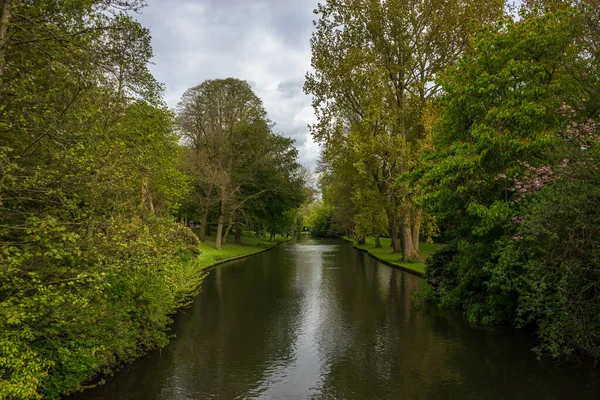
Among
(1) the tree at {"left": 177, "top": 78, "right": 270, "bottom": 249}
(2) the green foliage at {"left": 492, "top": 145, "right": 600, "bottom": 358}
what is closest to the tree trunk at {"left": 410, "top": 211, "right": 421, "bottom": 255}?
(1) the tree at {"left": 177, "top": 78, "right": 270, "bottom": 249}

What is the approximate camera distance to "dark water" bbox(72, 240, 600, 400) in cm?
820

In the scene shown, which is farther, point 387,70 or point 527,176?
point 387,70

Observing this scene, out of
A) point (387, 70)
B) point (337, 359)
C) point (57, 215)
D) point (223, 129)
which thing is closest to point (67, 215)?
point (57, 215)

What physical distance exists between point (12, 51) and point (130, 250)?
453 centimetres

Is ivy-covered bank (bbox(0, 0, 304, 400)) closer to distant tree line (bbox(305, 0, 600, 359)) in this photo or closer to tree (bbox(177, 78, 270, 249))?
distant tree line (bbox(305, 0, 600, 359))

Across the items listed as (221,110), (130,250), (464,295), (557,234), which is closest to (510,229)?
(557,234)

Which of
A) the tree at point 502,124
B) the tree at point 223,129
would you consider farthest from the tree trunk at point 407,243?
the tree at point 223,129

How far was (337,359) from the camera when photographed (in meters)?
10.1

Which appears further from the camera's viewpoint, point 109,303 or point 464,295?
point 464,295

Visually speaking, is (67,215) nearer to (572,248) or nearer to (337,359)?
(337,359)

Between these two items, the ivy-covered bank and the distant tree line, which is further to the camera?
the distant tree line

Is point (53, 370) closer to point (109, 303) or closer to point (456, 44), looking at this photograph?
point (109, 303)

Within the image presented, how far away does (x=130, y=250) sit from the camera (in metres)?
8.33

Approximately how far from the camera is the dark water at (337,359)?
8195 mm
